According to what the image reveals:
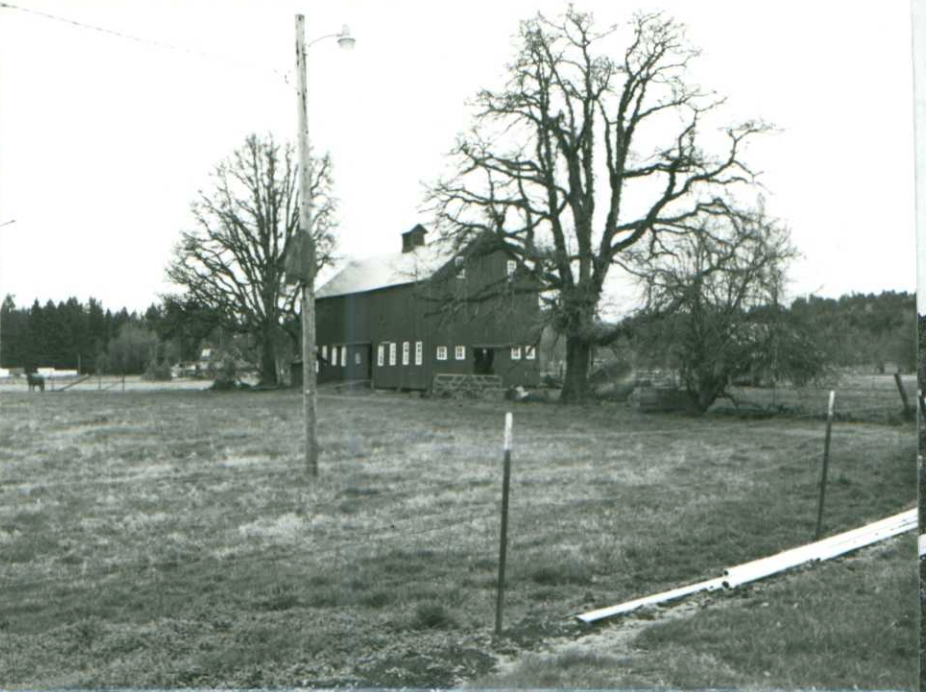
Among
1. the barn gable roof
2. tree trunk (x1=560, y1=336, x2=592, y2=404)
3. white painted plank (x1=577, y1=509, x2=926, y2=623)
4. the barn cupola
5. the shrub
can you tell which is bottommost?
the shrub

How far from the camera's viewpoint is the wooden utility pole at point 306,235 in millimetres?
10328

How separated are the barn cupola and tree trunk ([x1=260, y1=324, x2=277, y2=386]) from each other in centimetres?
558

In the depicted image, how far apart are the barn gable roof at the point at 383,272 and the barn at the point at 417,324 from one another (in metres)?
0.04

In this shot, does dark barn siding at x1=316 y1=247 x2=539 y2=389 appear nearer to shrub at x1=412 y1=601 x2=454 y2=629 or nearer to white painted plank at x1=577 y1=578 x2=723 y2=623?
white painted plank at x1=577 y1=578 x2=723 y2=623

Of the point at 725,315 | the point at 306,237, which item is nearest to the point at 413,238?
the point at 725,315

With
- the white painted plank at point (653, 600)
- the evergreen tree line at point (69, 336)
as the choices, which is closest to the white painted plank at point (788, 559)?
the white painted plank at point (653, 600)

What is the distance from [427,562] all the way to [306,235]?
5.27 m

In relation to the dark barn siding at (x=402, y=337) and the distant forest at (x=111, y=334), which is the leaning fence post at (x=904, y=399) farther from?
the dark barn siding at (x=402, y=337)

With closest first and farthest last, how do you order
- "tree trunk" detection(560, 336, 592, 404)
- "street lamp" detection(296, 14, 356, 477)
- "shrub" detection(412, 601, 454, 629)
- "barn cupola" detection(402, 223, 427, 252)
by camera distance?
"shrub" detection(412, 601, 454, 629)
"street lamp" detection(296, 14, 356, 477)
"tree trunk" detection(560, 336, 592, 404)
"barn cupola" detection(402, 223, 427, 252)

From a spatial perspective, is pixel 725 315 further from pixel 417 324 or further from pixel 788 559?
pixel 417 324

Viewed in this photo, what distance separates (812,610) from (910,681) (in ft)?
3.23

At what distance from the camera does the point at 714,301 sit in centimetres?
1858

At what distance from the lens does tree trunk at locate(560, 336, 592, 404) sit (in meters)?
25.3

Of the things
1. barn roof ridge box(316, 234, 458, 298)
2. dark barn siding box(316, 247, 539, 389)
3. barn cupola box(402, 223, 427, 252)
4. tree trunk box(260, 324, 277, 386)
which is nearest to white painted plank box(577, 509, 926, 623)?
tree trunk box(260, 324, 277, 386)
